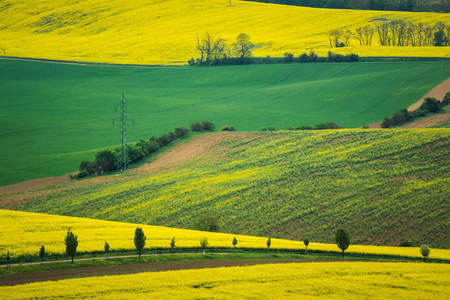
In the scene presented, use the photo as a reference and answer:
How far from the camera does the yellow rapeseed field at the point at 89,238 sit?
96.8 feet

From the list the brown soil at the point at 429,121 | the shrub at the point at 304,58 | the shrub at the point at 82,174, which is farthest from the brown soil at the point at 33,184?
the shrub at the point at 304,58

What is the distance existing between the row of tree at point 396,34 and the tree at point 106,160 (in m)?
72.7

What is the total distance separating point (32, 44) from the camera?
142500 millimetres

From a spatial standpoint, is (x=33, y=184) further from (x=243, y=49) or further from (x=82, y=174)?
(x=243, y=49)

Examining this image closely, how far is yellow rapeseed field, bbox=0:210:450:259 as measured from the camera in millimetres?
29516

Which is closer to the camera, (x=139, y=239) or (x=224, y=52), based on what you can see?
(x=139, y=239)

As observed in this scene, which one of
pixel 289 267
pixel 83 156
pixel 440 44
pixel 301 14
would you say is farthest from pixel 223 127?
pixel 301 14

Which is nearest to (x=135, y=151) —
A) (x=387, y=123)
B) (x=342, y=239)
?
(x=387, y=123)

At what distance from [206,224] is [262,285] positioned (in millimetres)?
22536

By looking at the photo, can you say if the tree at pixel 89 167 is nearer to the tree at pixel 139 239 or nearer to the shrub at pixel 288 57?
the tree at pixel 139 239

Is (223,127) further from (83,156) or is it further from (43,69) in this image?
(43,69)

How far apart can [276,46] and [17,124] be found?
65797 mm

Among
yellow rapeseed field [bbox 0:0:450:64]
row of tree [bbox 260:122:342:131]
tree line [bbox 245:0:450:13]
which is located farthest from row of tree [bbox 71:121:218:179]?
tree line [bbox 245:0:450:13]

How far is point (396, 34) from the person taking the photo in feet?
421
